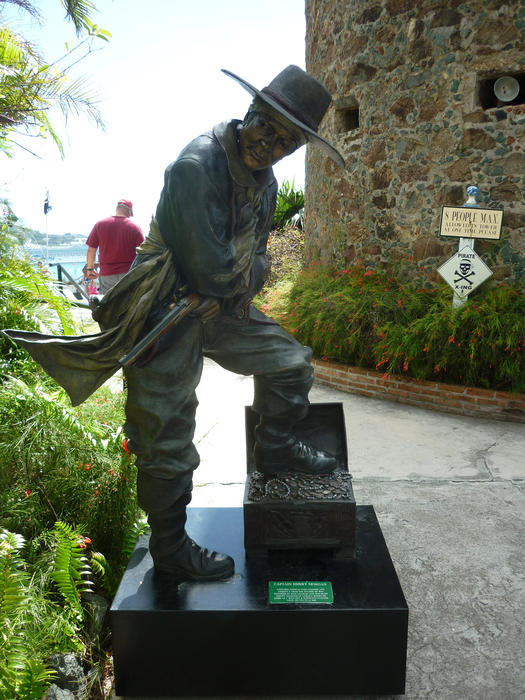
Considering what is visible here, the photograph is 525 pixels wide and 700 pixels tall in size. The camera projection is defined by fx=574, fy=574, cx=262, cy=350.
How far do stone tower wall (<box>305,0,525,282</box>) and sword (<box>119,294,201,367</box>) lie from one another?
453 cm

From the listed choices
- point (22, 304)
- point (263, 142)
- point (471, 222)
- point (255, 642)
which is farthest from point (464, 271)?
point (255, 642)

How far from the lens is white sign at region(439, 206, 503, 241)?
548cm

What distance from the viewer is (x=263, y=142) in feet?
6.31

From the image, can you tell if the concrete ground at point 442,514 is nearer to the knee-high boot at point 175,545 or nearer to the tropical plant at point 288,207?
the knee-high boot at point 175,545

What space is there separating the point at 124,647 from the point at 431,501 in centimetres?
210

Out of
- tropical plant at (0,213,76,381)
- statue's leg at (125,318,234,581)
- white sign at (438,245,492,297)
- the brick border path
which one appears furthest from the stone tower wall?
statue's leg at (125,318,234,581)

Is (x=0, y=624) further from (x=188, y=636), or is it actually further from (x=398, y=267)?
(x=398, y=267)

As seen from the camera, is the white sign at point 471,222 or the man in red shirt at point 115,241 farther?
the man in red shirt at point 115,241

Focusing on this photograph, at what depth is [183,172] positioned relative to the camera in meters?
1.88

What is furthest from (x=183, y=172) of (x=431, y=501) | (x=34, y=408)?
(x=431, y=501)

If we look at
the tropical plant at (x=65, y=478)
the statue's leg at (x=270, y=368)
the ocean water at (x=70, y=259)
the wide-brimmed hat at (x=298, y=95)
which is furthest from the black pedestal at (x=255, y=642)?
the ocean water at (x=70, y=259)

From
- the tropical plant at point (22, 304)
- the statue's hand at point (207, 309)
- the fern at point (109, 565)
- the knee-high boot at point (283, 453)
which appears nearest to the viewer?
the statue's hand at point (207, 309)

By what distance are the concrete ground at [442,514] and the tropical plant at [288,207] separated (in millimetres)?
7045

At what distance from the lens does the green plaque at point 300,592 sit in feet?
6.91
